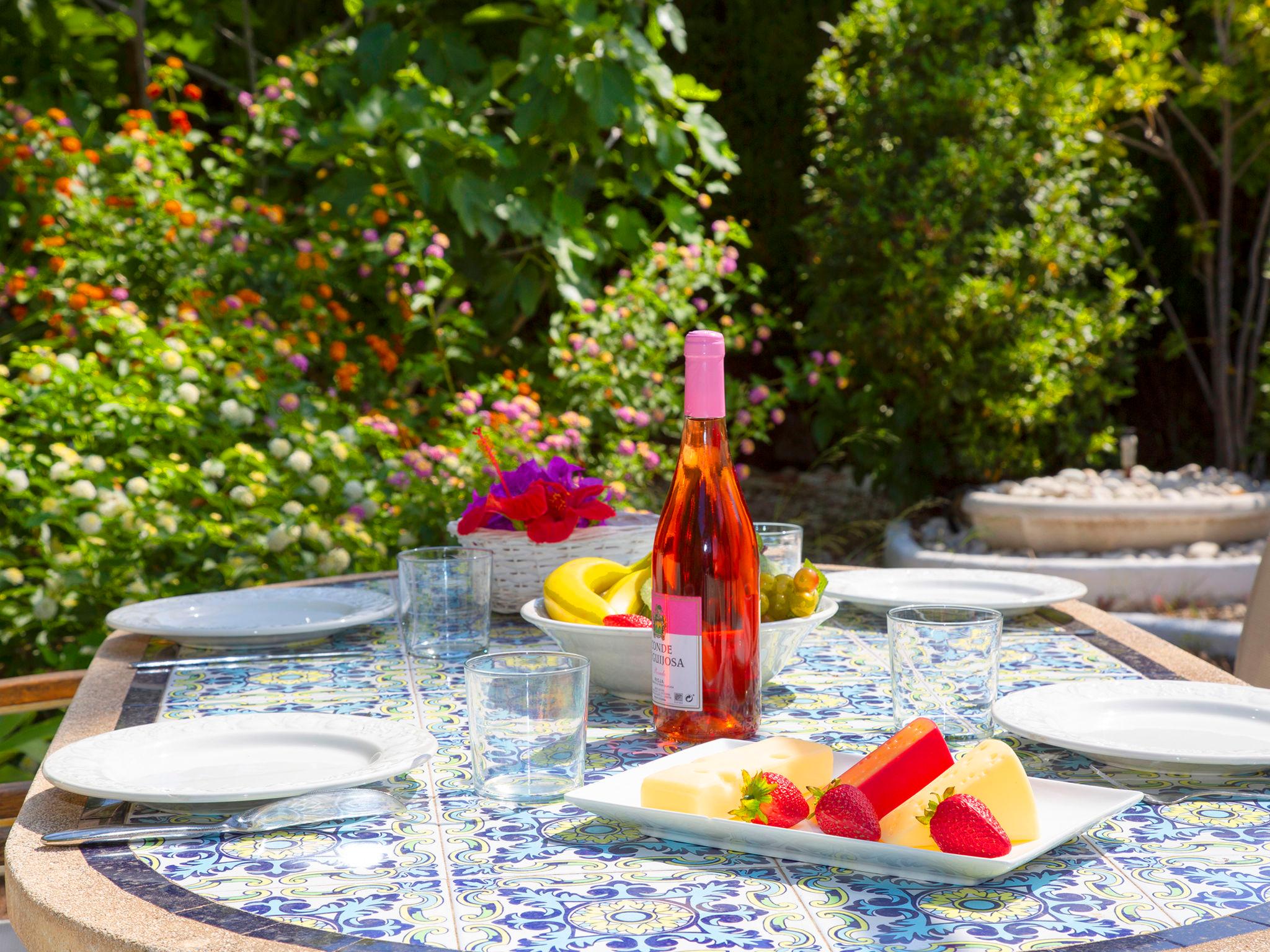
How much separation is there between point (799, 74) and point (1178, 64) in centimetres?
204

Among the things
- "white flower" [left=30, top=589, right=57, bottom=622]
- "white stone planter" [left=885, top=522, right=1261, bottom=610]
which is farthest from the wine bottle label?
"white stone planter" [left=885, top=522, right=1261, bottom=610]

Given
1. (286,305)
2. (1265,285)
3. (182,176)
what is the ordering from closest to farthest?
(286,305) → (182,176) → (1265,285)

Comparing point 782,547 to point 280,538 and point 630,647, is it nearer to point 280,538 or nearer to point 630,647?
point 630,647

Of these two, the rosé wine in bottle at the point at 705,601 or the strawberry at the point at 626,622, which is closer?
the rosé wine in bottle at the point at 705,601

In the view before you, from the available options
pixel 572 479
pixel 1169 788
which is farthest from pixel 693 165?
pixel 1169 788

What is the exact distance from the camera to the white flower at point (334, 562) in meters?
2.75

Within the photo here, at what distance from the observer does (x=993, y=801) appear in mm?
869

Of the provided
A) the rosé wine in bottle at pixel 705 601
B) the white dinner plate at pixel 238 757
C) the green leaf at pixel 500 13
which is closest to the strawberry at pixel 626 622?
the rosé wine in bottle at pixel 705 601

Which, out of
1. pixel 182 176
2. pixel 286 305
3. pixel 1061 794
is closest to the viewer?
pixel 1061 794

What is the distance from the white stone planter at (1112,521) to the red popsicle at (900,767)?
3.53 m

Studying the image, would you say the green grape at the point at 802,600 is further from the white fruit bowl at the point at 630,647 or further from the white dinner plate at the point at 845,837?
the white dinner plate at the point at 845,837

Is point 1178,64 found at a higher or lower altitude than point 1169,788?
higher

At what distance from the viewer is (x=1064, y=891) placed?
2.69ft

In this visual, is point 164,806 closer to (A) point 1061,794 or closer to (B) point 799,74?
(A) point 1061,794
